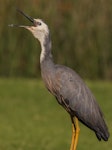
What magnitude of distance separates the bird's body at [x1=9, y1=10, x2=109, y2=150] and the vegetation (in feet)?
25.1

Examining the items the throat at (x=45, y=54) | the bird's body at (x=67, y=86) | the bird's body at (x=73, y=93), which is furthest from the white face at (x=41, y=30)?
the bird's body at (x=73, y=93)

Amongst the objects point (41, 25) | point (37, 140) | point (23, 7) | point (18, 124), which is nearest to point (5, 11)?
point (23, 7)

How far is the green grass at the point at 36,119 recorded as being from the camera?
10203 millimetres

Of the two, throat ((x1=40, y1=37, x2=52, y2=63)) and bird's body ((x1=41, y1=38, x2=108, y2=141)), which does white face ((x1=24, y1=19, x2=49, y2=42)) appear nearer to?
throat ((x1=40, y1=37, x2=52, y2=63))

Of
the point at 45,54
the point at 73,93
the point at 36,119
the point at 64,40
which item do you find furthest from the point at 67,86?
the point at 64,40

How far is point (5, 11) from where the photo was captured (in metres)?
15.8

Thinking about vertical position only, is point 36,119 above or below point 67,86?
below

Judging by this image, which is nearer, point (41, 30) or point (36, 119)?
point (41, 30)

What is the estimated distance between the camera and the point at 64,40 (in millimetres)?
15844

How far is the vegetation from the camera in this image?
15.7 metres

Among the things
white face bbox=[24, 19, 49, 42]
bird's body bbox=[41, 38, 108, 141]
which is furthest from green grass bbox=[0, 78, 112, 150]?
white face bbox=[24, 19, 49, 42]

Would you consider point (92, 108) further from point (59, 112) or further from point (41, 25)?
point (59, 112)

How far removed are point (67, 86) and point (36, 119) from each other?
429cm

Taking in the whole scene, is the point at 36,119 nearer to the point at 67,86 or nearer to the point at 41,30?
the point at 67,86
